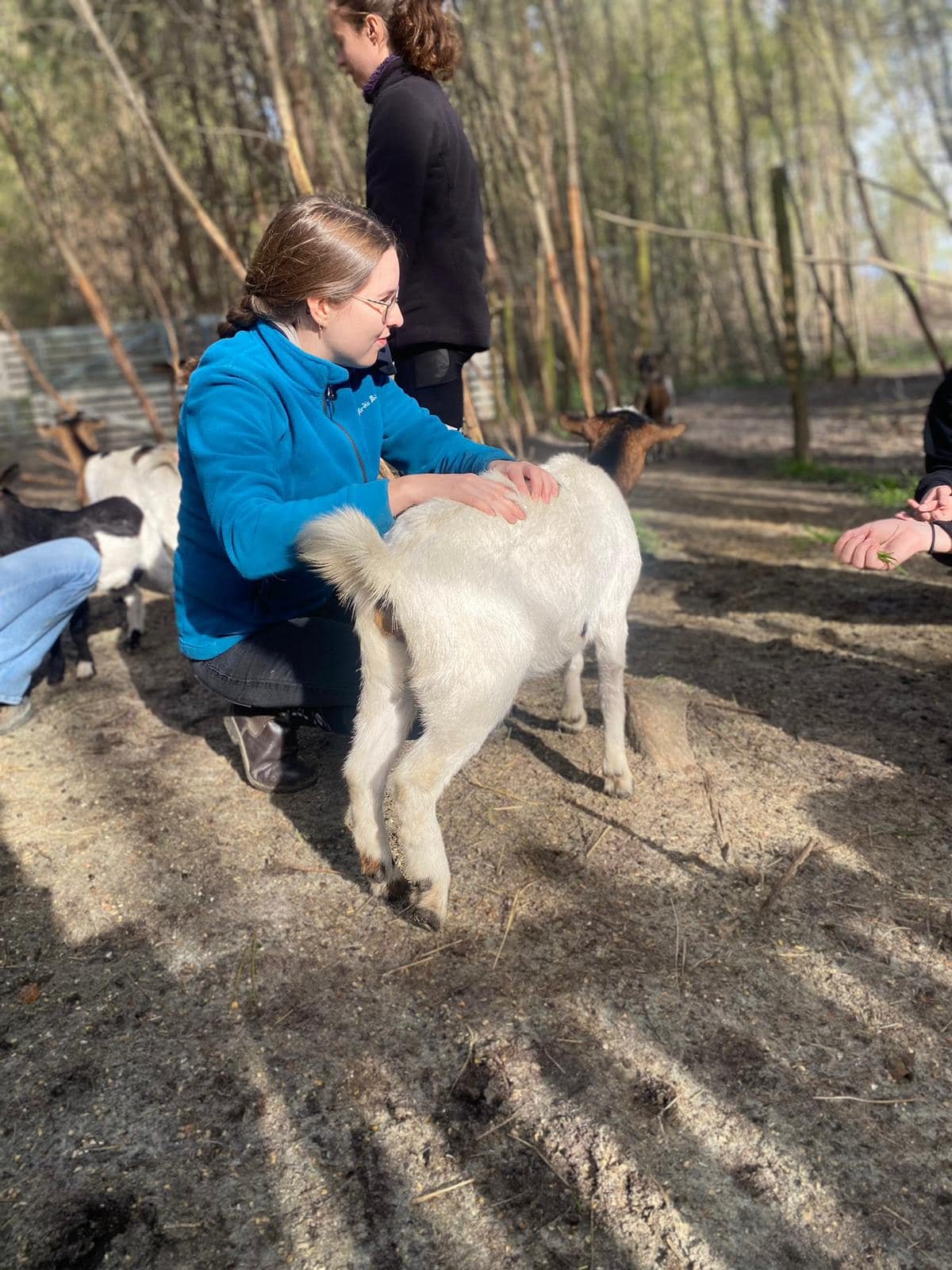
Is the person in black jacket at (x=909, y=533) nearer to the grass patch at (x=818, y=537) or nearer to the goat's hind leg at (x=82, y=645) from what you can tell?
the grass patch at (x=818, y=537)

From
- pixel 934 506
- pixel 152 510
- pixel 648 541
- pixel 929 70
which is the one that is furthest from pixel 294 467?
pixel 929 70

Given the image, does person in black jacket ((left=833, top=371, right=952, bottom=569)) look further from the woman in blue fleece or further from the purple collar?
the purple collar

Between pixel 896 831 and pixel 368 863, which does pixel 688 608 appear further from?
pixel 368 863

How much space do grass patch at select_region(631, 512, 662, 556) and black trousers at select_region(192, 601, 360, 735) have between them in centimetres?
341

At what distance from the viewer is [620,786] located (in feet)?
10.3

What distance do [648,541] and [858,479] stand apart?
7.91 ft

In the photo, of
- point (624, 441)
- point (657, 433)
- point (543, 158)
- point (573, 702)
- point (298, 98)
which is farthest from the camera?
point (543, 158)

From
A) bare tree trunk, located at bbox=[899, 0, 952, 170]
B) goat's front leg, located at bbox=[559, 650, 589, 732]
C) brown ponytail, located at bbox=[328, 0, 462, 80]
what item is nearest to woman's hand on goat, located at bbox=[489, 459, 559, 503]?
goat's front leg, located at bbox=[559, 650, 589, 732]

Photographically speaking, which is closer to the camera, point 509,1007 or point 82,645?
point 509,1007

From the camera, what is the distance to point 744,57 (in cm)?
1911

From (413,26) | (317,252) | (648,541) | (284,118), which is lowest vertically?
(648,541)

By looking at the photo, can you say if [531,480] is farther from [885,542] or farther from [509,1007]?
[509,1007]

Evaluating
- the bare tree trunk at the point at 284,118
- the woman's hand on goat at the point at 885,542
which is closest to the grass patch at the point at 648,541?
the bare tree trunk at the point at 284,118

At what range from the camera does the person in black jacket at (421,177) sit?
306 cm
